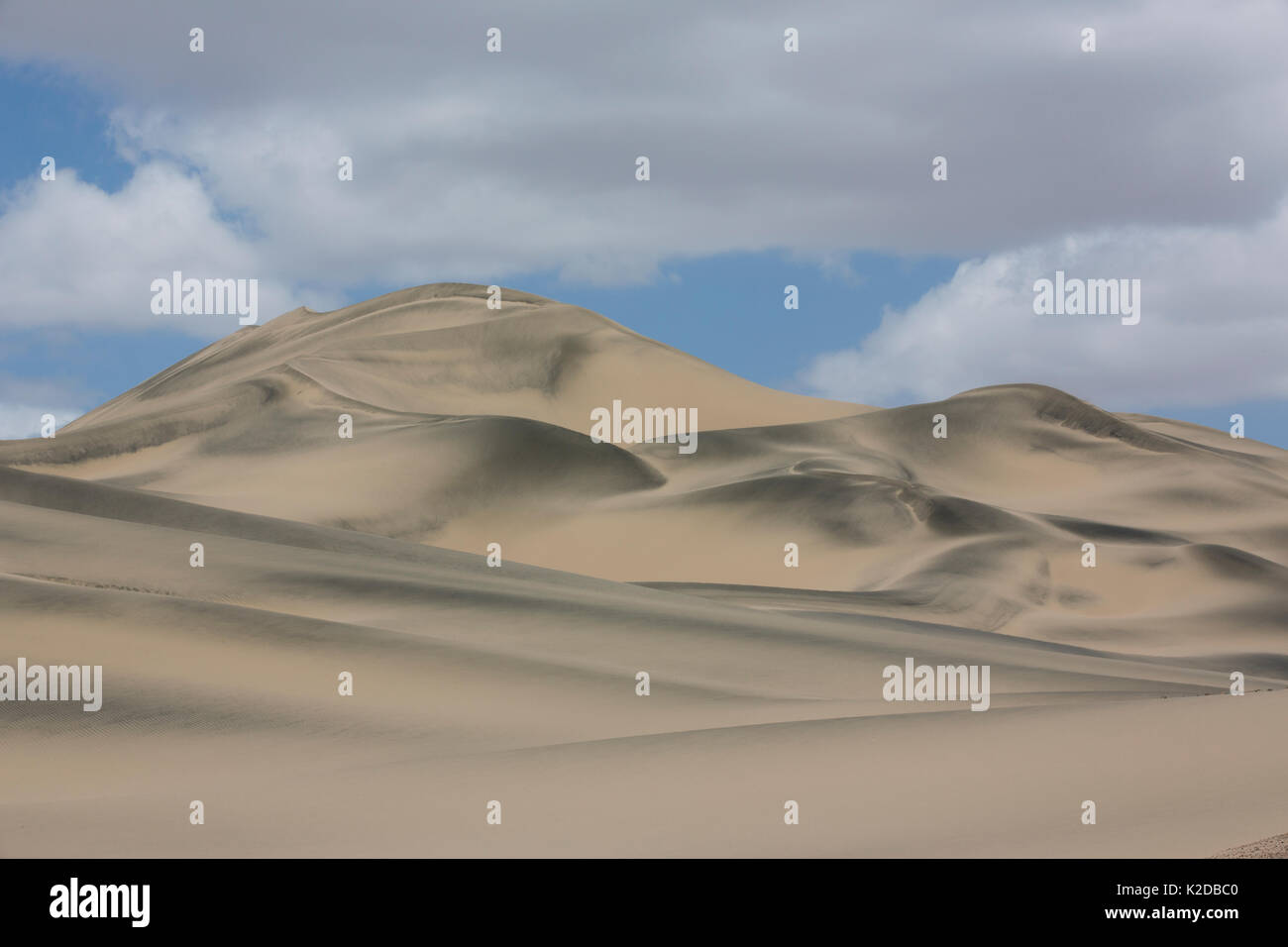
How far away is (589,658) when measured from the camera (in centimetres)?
2267

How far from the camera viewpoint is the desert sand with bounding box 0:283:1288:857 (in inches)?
453

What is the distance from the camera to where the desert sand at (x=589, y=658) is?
37.7 feet

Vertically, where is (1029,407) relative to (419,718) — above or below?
above

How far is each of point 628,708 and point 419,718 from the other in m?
2.90

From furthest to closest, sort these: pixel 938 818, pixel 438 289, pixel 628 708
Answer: pixel 438 289 → pixel 628 708 → pixel 938 818

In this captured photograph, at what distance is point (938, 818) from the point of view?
11.2m
